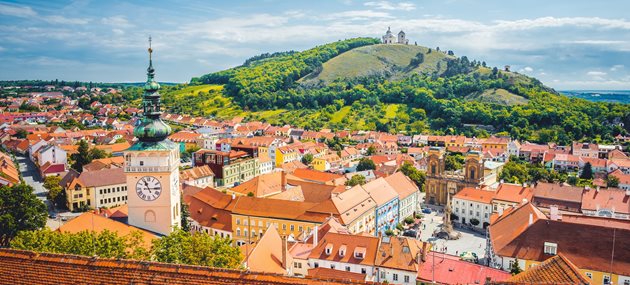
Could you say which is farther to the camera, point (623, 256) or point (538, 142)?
point (538, 142)

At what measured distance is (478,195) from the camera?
69.2 m

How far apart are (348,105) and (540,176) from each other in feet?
361

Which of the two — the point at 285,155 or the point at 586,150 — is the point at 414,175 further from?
the point at 586,150

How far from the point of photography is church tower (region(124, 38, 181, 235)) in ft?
104

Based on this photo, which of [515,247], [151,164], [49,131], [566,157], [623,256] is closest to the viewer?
[151,164]

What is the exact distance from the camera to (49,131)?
5266 inches

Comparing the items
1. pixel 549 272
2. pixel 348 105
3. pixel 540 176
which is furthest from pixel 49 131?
pixel 549 272

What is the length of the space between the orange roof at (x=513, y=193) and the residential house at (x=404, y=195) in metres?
12.0

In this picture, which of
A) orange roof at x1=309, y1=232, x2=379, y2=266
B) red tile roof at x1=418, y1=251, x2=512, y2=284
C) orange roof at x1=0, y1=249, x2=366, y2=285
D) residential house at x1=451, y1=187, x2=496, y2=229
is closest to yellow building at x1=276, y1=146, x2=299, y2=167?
residential house at x1=451, y1=187, x2=496, y2=229

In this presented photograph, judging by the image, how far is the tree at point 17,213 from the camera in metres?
44.1

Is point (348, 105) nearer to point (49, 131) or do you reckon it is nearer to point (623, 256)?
→ point (49, 131)

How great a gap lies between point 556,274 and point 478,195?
55.3 metres

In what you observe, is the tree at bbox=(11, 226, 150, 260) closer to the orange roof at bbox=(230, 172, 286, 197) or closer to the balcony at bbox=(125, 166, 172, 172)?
the balcony at bbox=(125, 166, 172, 172)

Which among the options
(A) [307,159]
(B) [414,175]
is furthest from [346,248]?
(A) [307,159]
